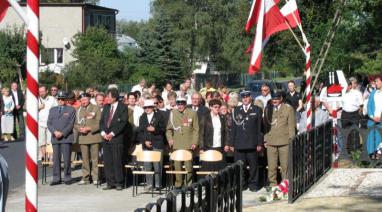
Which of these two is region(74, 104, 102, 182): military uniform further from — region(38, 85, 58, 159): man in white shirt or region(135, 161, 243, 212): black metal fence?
region(135, 161, 243, 212): black metal fence

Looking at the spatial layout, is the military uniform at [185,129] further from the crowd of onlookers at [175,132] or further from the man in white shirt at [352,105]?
the man in white shirt at [352,105]

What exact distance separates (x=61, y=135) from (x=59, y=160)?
1.71 feet

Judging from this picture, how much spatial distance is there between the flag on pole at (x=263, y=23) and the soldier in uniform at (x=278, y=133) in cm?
142

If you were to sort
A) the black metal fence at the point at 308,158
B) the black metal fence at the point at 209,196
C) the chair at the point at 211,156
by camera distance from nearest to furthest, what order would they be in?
the black metal fence at the point at 209,196 → the black metal fence at the point at 308,158 → the chair at the point at 211,156

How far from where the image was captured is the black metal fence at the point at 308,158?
615 inches

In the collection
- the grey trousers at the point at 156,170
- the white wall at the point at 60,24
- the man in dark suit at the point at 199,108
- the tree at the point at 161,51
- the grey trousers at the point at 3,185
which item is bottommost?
the grey trousers at the point at 156,170

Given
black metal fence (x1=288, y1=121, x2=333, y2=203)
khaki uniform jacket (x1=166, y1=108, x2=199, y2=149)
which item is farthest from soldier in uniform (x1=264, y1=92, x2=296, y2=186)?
khaki uniform jacket (x1=166, y1=108, x2=199, y2=149)

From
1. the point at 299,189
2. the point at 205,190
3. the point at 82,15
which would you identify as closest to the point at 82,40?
A: the point at 82,15

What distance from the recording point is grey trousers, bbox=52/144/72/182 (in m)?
19.6

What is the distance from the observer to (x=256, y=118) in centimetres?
1827

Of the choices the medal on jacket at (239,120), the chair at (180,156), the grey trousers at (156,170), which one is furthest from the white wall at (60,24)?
the chair at (180,156)

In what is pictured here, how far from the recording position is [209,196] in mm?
9188

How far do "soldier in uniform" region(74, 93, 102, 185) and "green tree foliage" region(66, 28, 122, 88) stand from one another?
38927mm

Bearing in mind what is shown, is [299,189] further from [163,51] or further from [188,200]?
[163,51]
